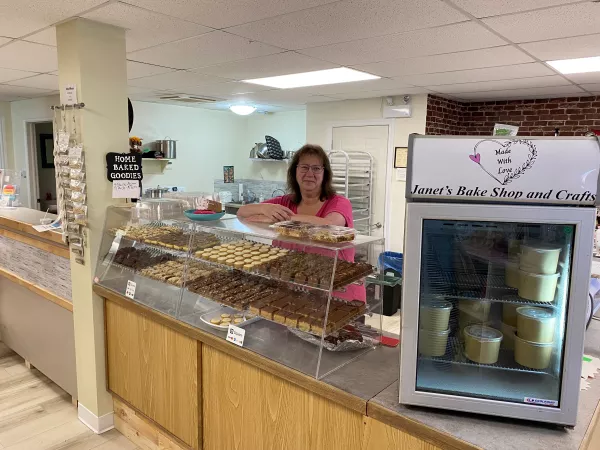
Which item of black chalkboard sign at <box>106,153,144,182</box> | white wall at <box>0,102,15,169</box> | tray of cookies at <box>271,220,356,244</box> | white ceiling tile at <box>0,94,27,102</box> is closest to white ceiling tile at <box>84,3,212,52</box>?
black chalkboard sign at <box>106,153,144,182</box>

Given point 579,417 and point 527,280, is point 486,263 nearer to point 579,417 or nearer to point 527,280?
point 527,280

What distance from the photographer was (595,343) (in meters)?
2.02

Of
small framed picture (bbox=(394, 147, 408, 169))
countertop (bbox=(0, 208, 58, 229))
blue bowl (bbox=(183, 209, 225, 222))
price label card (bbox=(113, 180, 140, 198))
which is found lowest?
countertop (bbox=(0, 208, 58, 229))

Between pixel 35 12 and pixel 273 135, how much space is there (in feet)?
17.1

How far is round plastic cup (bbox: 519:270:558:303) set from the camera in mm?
1260

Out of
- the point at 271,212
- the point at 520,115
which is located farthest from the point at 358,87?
the point at 271,212

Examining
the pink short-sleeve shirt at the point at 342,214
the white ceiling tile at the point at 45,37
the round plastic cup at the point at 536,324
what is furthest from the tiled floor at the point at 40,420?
the white ceiling tile at the point at 45,37

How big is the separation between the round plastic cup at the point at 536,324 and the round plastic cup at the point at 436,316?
0.70 feet

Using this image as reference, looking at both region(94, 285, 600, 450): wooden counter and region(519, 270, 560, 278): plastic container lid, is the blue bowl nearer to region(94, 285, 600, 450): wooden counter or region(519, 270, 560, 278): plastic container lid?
region(94, 285, 600, 450): wooden counter

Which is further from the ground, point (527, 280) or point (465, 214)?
point (465, 214)

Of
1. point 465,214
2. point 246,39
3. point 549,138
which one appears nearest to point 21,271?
point 246,39

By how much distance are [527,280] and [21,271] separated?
12.1ft

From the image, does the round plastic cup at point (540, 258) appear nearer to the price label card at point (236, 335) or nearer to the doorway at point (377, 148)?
the price label card at point (236, 335)

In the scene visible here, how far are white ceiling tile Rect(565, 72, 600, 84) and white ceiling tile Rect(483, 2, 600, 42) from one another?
140 centimetres
